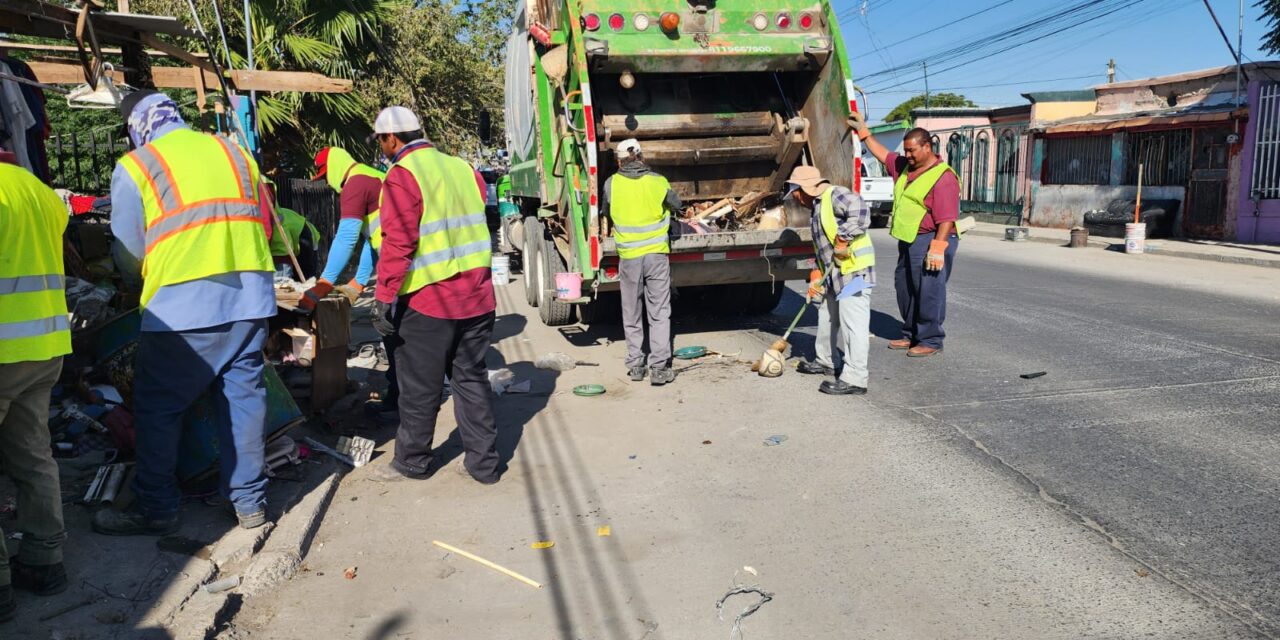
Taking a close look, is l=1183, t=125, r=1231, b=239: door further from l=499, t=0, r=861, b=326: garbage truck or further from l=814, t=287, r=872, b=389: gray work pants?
l=814, t=287, r=872, b=389: gray work pants

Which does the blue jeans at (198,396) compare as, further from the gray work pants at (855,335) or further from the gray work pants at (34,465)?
the gray work pants at (855,335)

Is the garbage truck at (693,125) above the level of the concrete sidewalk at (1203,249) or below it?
above

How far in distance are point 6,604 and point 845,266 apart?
15.6ft

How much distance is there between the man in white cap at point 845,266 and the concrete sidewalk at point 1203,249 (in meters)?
10.5

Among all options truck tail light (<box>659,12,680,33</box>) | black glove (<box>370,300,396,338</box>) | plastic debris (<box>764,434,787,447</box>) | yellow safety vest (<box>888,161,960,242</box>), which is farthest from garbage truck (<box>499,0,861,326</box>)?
black glove (<box>370,300,396,338</box>)

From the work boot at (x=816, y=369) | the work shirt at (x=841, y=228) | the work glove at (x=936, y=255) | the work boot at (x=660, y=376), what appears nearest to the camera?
the work shirt at (x=841, y=228)

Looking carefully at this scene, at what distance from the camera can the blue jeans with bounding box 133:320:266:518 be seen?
3.68 m

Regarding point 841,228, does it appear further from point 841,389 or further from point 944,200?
point 944,200

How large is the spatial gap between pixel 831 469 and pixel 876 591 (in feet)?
4.32

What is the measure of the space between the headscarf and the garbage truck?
3316mm

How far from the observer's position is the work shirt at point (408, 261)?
169 inches

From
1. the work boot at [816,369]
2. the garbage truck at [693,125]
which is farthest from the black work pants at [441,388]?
the work boot at [816,369]

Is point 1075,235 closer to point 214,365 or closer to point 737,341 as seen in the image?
point 737,341

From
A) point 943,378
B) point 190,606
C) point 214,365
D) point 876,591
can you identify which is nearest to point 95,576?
point 190,606
